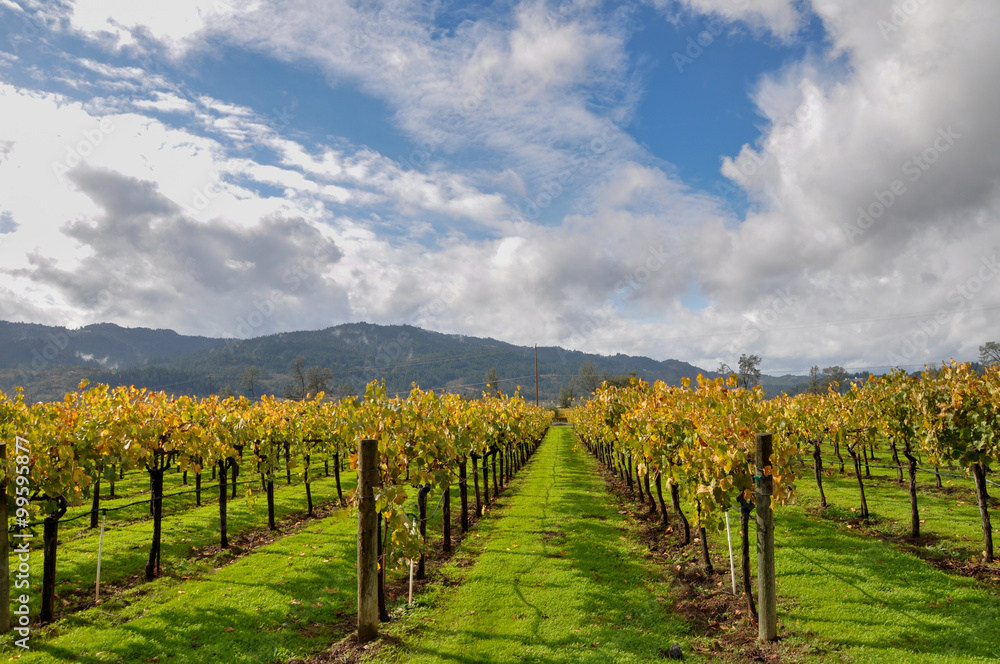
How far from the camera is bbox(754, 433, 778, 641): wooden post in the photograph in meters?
6.96

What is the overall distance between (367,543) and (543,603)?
146 inches

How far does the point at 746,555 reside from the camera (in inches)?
314

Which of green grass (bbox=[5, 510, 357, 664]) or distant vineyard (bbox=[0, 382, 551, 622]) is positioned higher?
distant vineyard (bbox=[0, 382, 551, 622])

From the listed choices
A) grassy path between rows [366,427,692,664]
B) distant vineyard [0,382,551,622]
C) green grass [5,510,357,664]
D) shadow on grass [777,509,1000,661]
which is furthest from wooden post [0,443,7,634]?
shadow on grass [777,509,1000,661]

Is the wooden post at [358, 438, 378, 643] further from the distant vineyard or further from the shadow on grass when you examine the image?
the shadow on grass

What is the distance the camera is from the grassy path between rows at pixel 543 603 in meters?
7.33

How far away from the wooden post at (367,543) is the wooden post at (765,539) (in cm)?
578

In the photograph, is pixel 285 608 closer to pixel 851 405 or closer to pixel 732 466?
pixel 732 466

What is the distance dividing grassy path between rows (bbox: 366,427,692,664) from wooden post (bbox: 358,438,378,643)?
1.74 ft

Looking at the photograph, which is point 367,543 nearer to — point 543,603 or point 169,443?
point 543,603

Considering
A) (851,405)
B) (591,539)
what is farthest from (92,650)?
(851,405)

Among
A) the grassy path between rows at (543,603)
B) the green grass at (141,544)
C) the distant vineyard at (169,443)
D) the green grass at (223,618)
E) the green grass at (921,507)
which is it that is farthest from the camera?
the green grass at (921,507)

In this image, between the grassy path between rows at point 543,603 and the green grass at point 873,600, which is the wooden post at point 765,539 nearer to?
the green grass at point 873,600

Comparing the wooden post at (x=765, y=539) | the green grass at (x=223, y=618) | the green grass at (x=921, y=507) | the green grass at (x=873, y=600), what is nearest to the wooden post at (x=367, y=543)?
the green grass at (x=223, y=618)
